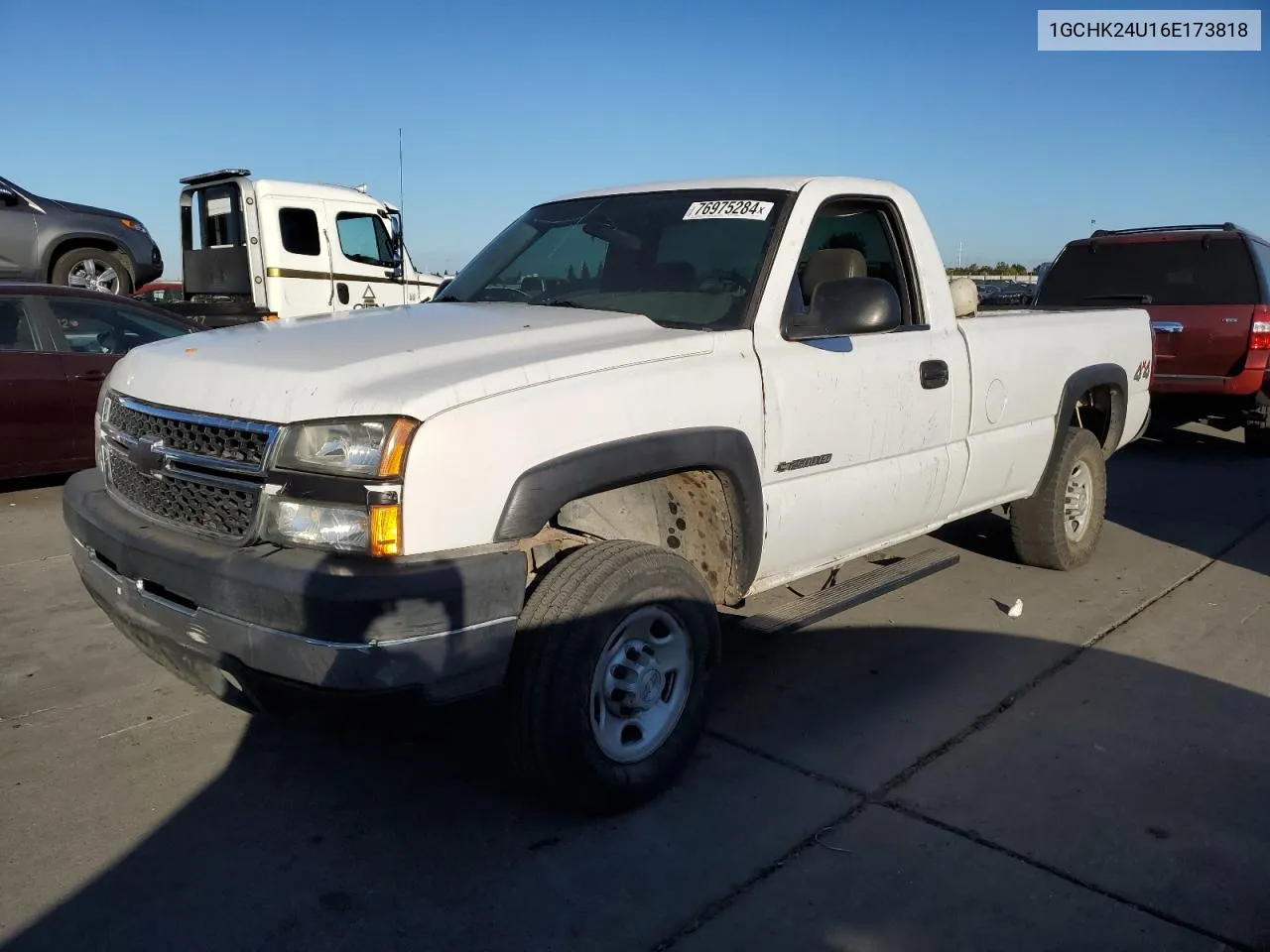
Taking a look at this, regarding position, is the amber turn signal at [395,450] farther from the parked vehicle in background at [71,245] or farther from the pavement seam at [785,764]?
the parked vehicle in background at [71,245]

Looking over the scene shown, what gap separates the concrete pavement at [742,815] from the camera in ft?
9.20

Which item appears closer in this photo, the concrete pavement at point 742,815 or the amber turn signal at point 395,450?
the amber turn signal at point 395,450

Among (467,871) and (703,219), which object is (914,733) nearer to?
(467,871)

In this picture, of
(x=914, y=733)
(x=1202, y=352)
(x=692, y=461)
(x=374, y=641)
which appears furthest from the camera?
(x=1202, y=352)

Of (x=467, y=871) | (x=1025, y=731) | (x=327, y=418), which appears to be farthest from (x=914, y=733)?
(x=327, y=418)

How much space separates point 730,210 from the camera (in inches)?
163

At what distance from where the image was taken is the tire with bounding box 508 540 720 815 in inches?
118

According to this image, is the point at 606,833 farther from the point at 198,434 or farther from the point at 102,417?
the point at 102,417

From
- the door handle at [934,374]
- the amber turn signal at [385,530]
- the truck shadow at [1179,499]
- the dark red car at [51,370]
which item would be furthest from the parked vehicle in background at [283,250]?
the amber turn signal at [385,530]

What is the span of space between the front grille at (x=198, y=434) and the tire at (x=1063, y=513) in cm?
413

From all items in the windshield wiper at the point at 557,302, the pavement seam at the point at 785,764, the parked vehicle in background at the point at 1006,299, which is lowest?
the pavement seam at the point at 785,764

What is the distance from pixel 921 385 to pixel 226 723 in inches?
116

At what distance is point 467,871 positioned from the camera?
9.91 ft

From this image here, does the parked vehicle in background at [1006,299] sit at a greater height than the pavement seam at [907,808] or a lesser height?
greater
